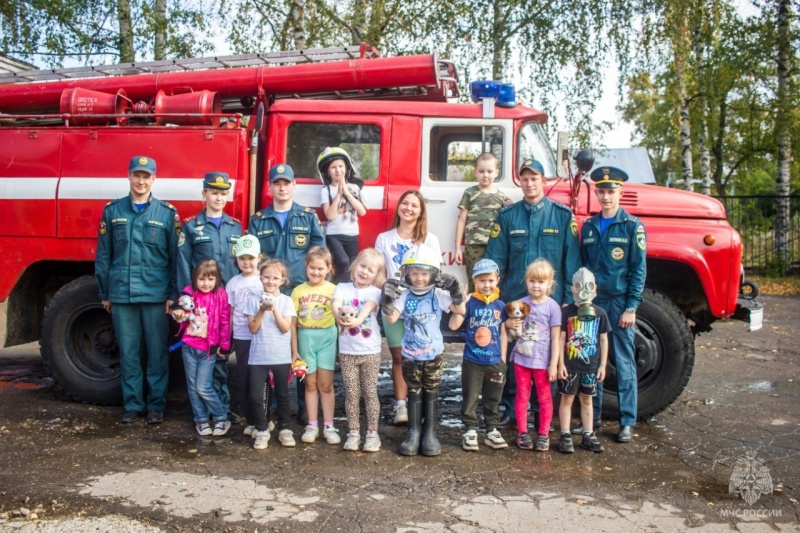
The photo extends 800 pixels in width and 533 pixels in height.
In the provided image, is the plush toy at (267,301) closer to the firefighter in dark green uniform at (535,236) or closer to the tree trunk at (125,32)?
the firefighter in dark green uniform at (535,236)

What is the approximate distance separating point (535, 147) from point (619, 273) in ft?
4.62

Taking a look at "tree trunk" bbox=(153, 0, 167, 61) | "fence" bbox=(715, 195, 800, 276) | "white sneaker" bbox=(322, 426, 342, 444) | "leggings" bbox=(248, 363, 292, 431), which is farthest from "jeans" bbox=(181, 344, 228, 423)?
"fence" bbox=(715, 195, 800, 276)

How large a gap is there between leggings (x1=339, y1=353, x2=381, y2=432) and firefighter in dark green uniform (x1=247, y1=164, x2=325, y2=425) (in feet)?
1.86

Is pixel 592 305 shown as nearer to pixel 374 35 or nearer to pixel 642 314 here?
pixel 642 314

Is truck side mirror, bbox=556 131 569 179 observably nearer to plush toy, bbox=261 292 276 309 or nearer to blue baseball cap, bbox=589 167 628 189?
blue baseball cap, bbox=589 167 628 189

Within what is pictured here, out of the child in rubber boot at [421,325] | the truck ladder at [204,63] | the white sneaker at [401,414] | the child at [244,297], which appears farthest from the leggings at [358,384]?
the truck ladder at [204,63]

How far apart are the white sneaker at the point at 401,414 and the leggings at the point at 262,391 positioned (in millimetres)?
882

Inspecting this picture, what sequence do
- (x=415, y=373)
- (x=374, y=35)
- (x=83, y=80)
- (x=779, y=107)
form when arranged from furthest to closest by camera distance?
1. (x=779, y=107)
2. (x=374, y=35)
3. (x=83, y=80)
4. (x=415, y=373)

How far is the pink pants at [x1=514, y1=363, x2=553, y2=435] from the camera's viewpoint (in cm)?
507

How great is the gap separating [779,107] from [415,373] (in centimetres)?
1511

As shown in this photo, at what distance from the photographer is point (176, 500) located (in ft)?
13.0

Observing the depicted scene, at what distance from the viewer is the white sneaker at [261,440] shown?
195 inches

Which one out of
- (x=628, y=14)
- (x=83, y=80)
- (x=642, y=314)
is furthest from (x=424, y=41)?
(x=642, y=314)

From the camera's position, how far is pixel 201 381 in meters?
5.30
